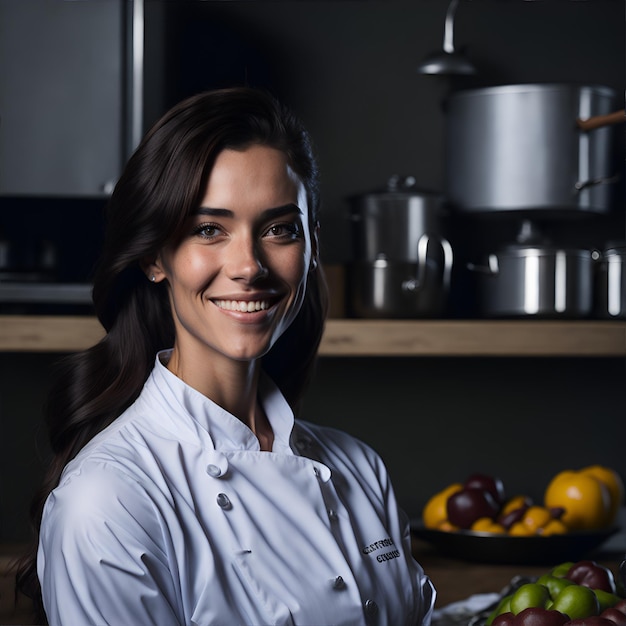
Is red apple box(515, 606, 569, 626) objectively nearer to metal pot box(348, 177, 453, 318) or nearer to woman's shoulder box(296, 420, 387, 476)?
woman's shoulder box(296, 420, 387, 476)

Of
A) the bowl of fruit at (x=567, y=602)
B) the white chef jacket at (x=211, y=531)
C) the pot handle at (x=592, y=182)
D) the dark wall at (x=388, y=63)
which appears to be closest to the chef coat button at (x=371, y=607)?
the white chef jacket at (x=211, y=531)

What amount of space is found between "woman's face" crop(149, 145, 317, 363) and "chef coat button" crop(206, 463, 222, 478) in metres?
0.11

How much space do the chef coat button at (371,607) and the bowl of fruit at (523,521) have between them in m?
0.75

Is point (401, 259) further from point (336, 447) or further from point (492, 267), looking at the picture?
point (336, 447)

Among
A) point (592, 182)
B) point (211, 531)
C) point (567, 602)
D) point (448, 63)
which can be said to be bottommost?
point (567, 602)

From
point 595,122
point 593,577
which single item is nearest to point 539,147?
point 595,122

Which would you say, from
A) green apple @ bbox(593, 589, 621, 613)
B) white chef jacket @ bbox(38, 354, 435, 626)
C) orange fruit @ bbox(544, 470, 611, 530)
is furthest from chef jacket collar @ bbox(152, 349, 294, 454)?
orange fruit @ bbox(544, 470, 611, 530)

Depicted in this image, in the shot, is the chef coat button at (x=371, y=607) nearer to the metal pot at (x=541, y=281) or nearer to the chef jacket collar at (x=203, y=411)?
the chef jacket collar at (x=203, y=411)

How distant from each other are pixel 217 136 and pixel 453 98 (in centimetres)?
109

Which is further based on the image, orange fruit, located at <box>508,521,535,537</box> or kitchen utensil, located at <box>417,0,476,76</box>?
kitchen utensil, located at <box>417,0,476,76</box>

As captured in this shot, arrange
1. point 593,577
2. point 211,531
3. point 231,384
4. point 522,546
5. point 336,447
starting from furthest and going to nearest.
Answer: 1. point 522,546
2. point 593,577
3. point 336,447
4. point 231,384
5. point 211,531

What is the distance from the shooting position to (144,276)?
39.9 inches

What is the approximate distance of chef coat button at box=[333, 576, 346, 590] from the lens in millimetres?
885

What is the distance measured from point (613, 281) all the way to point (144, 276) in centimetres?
108
